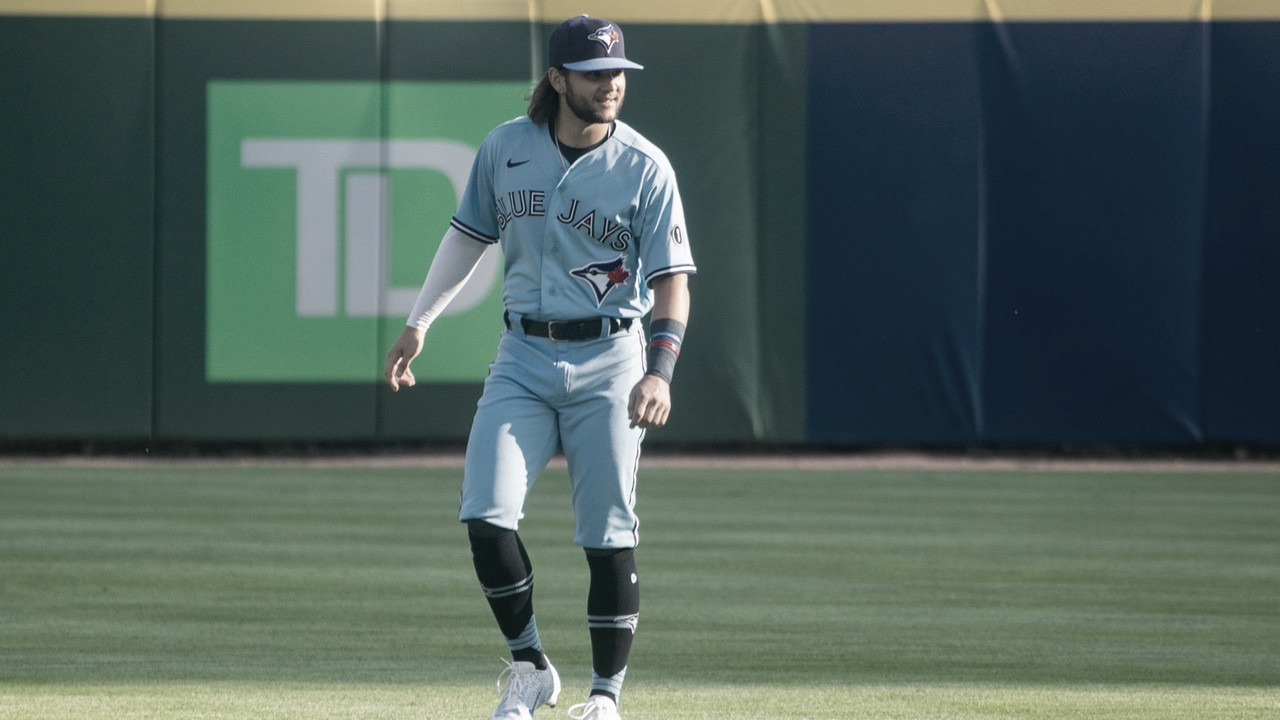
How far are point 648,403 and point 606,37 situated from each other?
981 millimetres

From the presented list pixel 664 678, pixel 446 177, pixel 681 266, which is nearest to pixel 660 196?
pixel 681 266

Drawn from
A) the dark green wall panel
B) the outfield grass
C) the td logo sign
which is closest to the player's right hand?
the outfield grass

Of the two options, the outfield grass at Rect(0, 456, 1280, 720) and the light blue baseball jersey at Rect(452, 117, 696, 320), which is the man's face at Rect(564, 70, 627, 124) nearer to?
the light blue baseball jersey at Rect(452, 117, 696, 320)

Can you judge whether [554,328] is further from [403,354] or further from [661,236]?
[403,354]

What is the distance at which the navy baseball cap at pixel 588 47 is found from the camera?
4.66 metres

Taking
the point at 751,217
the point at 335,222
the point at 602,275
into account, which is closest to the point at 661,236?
the point at 602,275

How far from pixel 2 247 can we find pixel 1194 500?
941cm

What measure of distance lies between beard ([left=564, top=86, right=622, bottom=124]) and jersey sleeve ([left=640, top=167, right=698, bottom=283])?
208 mm

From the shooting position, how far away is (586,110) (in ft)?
15.5

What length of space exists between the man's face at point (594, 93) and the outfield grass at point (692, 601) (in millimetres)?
1707

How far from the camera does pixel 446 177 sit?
14555 mm

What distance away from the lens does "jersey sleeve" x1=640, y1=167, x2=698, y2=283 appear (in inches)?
187

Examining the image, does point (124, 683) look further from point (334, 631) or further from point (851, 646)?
point (851, 646)

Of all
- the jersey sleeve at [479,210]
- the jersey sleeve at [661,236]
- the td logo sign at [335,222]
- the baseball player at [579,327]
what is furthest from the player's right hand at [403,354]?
the td logo sign at [335,222]
